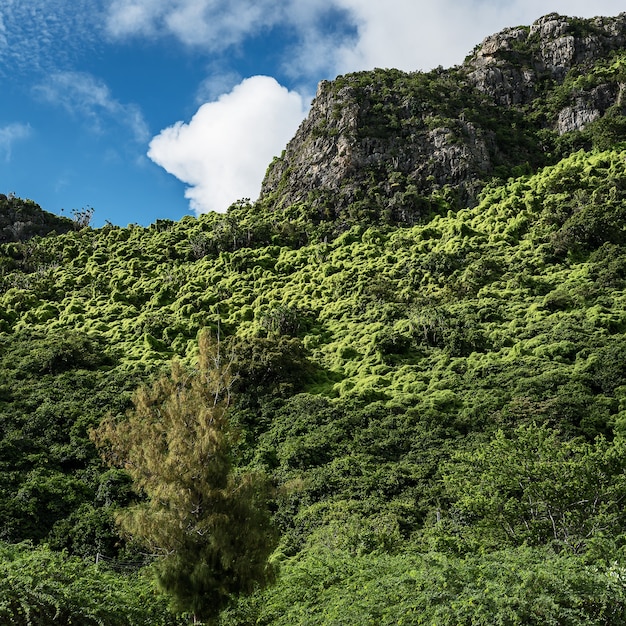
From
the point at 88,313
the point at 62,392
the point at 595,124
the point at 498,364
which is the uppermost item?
the point at 595,124

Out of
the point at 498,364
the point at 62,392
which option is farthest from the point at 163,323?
the point at 498,364

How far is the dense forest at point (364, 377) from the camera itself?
12.4m

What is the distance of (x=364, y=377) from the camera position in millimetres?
43125

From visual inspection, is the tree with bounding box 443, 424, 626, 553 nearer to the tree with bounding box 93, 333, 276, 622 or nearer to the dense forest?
the dense forest

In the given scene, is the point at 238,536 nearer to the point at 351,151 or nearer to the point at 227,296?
the point at 227,296

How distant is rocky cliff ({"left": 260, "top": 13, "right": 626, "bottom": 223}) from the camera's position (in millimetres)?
73688

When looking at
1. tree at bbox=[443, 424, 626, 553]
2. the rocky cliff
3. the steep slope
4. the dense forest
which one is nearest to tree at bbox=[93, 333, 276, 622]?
the dense forest

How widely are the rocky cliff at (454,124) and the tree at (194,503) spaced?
198 feet

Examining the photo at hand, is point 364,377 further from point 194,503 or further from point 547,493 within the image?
point 194,503

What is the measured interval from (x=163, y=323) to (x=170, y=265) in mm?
15937

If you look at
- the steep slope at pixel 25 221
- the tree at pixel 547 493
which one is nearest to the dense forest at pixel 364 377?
the tree at pixel 547 493

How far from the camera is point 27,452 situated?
34406 mm

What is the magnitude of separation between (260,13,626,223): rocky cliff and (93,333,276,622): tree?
2380 inches

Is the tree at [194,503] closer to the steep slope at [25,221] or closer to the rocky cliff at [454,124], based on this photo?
the rocky cliff at [454,124]
